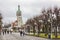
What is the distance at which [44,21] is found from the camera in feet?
223

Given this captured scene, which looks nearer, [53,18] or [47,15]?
[53,18]

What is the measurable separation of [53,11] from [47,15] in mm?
5461

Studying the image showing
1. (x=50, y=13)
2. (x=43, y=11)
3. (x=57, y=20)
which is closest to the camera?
(x=57, y=20)

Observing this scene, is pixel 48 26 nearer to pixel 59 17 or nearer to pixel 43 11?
pixel 43 11

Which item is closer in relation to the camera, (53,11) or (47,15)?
(53,11)

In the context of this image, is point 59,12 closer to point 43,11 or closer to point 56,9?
point 56,9

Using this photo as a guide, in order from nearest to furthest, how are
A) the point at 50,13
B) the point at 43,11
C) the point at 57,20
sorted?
the point at 57,20
the point at 50,13
the point at 43,11

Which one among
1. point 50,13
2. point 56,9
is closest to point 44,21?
point 50,13

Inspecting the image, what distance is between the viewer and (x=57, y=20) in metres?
56.5

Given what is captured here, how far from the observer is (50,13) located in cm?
6216

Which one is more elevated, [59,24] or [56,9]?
[56,9]

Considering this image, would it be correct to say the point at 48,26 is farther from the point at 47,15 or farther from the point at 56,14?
the point at 56,14

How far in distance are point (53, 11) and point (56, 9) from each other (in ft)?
6.07

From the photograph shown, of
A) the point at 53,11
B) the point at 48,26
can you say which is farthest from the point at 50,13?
the point at 48,26
